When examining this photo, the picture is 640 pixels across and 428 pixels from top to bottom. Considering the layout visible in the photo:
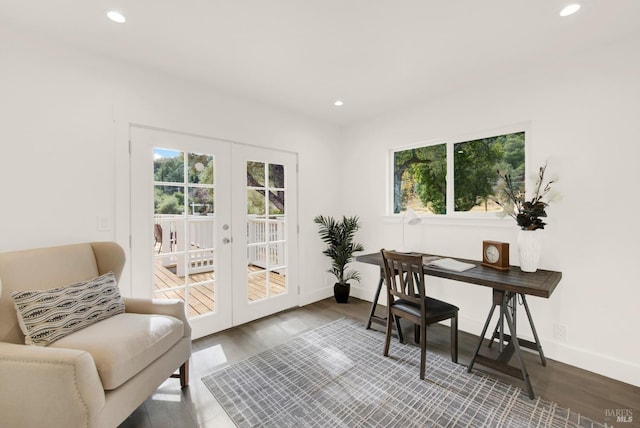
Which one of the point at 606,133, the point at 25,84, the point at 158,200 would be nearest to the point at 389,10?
the point at 606,133

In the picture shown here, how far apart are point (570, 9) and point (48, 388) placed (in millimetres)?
3431

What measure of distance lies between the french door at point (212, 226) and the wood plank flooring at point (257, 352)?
1.07 feet

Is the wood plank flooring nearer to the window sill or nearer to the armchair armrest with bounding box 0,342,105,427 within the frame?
the armchair armrest with bounding box 0,342,105,427

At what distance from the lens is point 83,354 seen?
125cm

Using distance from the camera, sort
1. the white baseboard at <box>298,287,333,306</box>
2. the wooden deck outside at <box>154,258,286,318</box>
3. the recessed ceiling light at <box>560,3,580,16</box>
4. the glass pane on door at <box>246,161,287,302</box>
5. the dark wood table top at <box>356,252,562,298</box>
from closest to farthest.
A: the recessed ceiling light at <box>560,3,580,16</box>
the dark wood table top at <box>356,252,562,298</box>
the wooden deck outside at <box>154,258,286,318</box>
the glass pane on door at <box>246,161,287,302</box>
the white baseboard at <box>298,287,333,306</box>

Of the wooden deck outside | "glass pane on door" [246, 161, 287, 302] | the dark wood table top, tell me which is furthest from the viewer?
"glass pane on door" [246, 161, 287, 302]

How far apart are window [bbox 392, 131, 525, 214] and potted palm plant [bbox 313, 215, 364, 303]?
0.68 meters

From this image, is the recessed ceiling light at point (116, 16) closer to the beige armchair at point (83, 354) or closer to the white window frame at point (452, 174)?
the beige armchair at point (83, 354)

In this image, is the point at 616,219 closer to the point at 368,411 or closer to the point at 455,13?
the point at 455,13

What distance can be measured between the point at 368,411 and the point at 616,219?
2283 millimetres

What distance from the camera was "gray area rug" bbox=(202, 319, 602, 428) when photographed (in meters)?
1.71

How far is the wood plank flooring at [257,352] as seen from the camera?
1.73 m

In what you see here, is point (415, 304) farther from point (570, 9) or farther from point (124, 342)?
point (570, 9)

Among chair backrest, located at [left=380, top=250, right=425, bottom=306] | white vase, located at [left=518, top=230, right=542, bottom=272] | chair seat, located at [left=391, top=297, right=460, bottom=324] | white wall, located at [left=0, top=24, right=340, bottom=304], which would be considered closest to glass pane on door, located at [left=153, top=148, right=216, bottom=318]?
white wall, located at [left=0, top=24, right=340, bottom=304]
